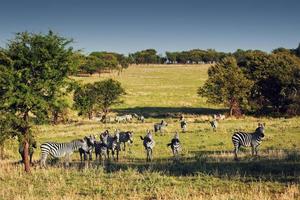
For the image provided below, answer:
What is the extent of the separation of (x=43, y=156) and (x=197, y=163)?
9.09 m

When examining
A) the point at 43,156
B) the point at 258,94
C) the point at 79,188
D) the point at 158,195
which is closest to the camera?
the point at 158,195

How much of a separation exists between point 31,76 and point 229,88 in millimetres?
48168

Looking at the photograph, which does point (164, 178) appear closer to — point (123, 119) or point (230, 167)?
point (230, 167)

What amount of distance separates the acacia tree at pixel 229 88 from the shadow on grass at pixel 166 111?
512 cm

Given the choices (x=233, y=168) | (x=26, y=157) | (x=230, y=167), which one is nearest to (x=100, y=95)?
(x=26, y=157)

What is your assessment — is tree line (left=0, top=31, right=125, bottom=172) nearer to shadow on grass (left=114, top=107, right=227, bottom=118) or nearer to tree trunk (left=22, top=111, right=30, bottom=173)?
tree trunk (left=22, top=111, right=30, bottom=173)

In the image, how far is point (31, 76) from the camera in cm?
2372

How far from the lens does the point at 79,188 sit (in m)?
19.0

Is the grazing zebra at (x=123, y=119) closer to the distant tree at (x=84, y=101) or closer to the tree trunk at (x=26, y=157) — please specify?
the distant tree at (x=84, y=101)

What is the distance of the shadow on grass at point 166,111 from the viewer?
7261 centimetres

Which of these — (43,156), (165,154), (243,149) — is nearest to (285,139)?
(243,149)

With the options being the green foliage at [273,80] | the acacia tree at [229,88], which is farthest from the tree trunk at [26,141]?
the green foliage at [273,80]

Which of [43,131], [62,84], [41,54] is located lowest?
[43,131]

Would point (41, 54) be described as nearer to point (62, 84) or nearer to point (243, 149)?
point (62, 84)
